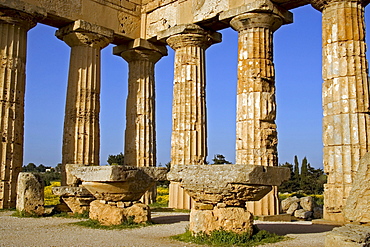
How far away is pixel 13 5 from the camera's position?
1587 centimetres

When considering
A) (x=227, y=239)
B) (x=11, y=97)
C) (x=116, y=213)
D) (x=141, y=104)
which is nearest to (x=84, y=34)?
(x=11, y=97)

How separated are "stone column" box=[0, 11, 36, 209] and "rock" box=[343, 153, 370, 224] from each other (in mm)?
11536

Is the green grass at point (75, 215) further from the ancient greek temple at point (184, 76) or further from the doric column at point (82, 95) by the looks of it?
the doric column at point (82, 95)

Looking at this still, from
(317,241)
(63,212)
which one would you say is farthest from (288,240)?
(63,212)

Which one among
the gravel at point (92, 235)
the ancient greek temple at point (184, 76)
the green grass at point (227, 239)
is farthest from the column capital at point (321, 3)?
the green grass at point (227, 239)

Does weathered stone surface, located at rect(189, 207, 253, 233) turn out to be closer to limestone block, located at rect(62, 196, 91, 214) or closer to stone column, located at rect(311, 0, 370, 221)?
stone column, located at rect(311, 0, 370, 221)

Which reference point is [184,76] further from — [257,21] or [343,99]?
[343,99]

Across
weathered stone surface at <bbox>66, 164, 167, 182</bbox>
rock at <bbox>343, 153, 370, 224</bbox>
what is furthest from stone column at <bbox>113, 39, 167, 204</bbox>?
rock at <bbox>343, 153, 370, 224</bbox>

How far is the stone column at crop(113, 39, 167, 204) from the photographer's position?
65.5 ft

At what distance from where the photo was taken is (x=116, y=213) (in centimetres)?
1041

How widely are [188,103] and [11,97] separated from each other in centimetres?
635

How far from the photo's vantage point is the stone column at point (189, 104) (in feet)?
58.3

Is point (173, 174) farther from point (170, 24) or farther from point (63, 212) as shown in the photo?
point (170, 24)

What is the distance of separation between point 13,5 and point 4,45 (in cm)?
140
